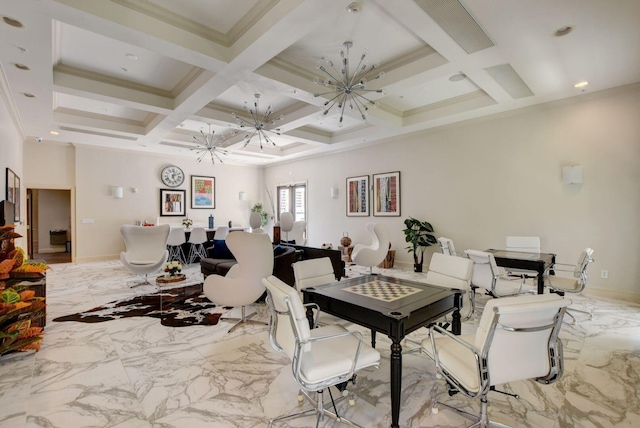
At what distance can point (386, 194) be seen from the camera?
302 inches

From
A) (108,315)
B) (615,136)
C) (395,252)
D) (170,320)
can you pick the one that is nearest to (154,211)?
(108,315)

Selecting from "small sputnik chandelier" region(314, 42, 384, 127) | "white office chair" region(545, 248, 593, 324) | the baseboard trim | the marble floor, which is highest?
"small sputnik chandelier" region(314, 42, 384, 127)

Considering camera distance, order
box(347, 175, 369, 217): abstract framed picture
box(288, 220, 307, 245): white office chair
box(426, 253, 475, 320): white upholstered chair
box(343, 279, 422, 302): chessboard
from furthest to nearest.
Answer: box(347, 175, 369, 217): abstract framed picture → box(288, 220, 307, 245): white office chair → box(426, 253, 475, 320): white upholstered chair → box(343, 279, 422, 302): chessboard

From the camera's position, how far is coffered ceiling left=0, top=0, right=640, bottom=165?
2889mm

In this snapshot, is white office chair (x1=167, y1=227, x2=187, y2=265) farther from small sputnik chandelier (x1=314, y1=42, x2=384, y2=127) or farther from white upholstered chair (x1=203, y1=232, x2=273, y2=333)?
small sputnik chandelier (x1=314, y1=42, x2=384, y2=127)

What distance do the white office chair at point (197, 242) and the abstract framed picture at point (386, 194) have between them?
437 cm

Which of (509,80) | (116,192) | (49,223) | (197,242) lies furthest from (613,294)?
(49,223)

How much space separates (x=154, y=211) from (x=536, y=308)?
9.69m

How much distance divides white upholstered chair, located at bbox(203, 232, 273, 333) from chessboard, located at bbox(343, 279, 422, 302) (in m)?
1.32

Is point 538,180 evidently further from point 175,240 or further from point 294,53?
point 175,240

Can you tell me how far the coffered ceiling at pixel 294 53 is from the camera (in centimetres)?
289

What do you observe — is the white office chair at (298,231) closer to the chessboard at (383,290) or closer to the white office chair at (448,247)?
the white office chair at (448,247)

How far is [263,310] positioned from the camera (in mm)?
4223

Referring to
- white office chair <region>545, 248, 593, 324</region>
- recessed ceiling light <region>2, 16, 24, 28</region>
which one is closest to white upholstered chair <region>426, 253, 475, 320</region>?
white office chair <region>545, 248, 593, 324</region>
